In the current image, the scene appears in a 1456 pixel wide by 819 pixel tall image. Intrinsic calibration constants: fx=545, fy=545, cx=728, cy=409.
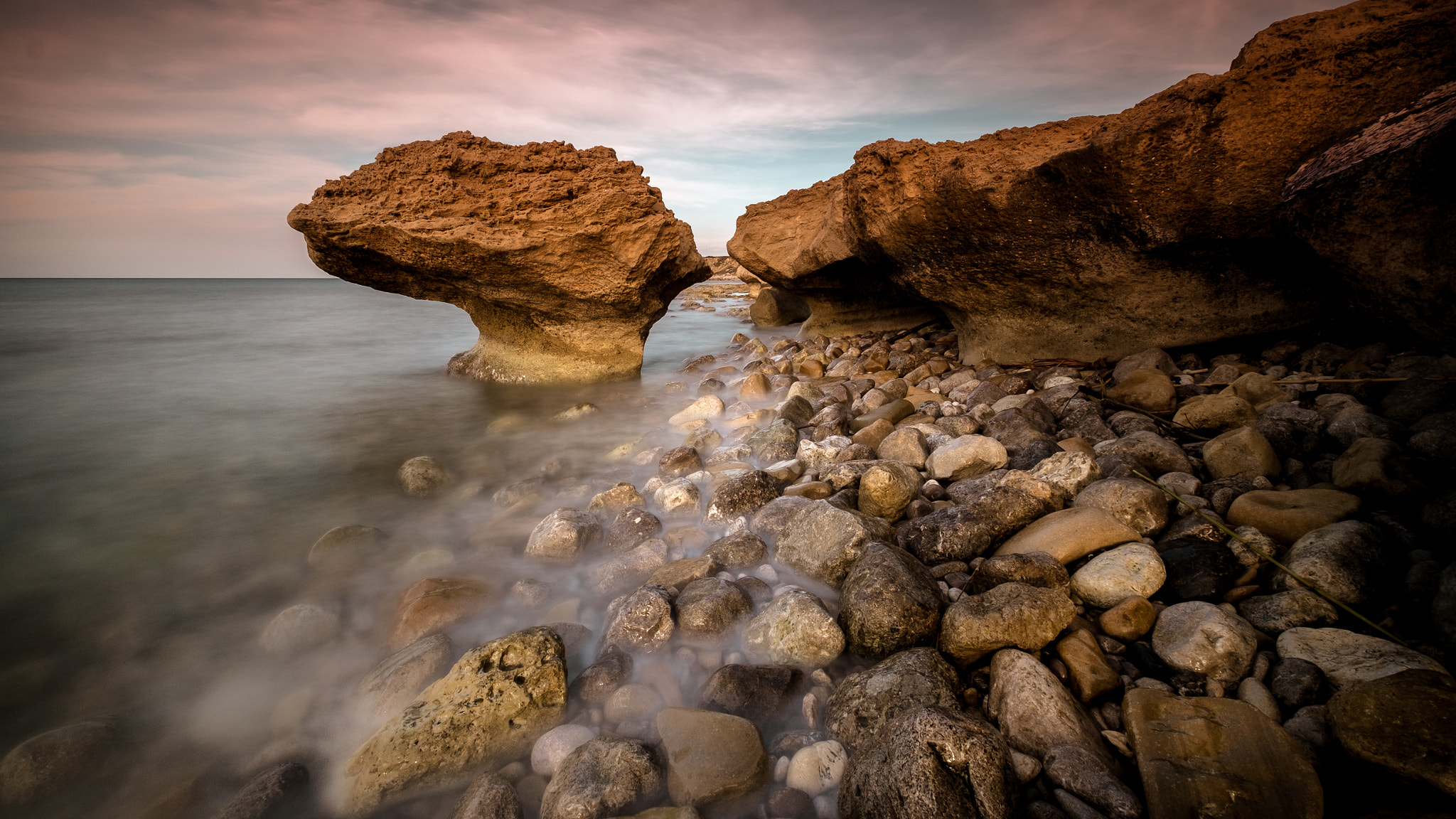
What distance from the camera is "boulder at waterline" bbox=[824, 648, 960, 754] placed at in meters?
1.72

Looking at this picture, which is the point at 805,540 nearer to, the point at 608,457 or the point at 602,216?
the point at 608,457

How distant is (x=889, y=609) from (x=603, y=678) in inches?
44.1

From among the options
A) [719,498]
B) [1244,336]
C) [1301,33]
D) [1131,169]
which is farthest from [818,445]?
[1301,33]

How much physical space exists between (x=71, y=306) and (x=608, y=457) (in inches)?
1509

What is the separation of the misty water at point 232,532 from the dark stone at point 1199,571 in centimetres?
233

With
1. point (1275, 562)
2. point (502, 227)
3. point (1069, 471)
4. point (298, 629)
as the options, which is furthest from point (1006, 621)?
point (502, 227)

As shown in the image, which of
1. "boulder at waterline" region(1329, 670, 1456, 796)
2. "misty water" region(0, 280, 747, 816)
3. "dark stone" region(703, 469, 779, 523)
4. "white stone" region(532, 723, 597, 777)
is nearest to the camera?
"boulder at waterline" region(1329, 670, 1456, 796)

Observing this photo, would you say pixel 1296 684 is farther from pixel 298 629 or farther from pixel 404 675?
pixel 298 629

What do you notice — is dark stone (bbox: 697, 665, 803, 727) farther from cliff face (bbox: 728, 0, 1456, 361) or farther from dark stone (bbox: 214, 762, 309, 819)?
cliff face (bbox: 728, 0, 1456, 361)

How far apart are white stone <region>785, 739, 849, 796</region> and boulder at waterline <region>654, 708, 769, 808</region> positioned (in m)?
0.09

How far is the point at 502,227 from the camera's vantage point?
237 inches

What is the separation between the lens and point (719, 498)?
3.25 m

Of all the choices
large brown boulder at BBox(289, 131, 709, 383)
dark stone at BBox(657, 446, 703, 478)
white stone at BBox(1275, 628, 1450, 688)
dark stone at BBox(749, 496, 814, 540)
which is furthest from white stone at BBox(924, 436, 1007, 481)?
large brown boulder at BBox(289, 131, 709, 383)

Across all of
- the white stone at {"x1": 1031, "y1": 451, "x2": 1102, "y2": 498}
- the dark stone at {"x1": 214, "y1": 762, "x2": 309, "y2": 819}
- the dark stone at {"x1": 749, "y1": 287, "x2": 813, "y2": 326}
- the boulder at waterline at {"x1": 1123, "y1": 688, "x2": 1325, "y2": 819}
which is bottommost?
the dark stone at {"x1": 214, "y1": 762, "x2": 309, "y2": 819}
